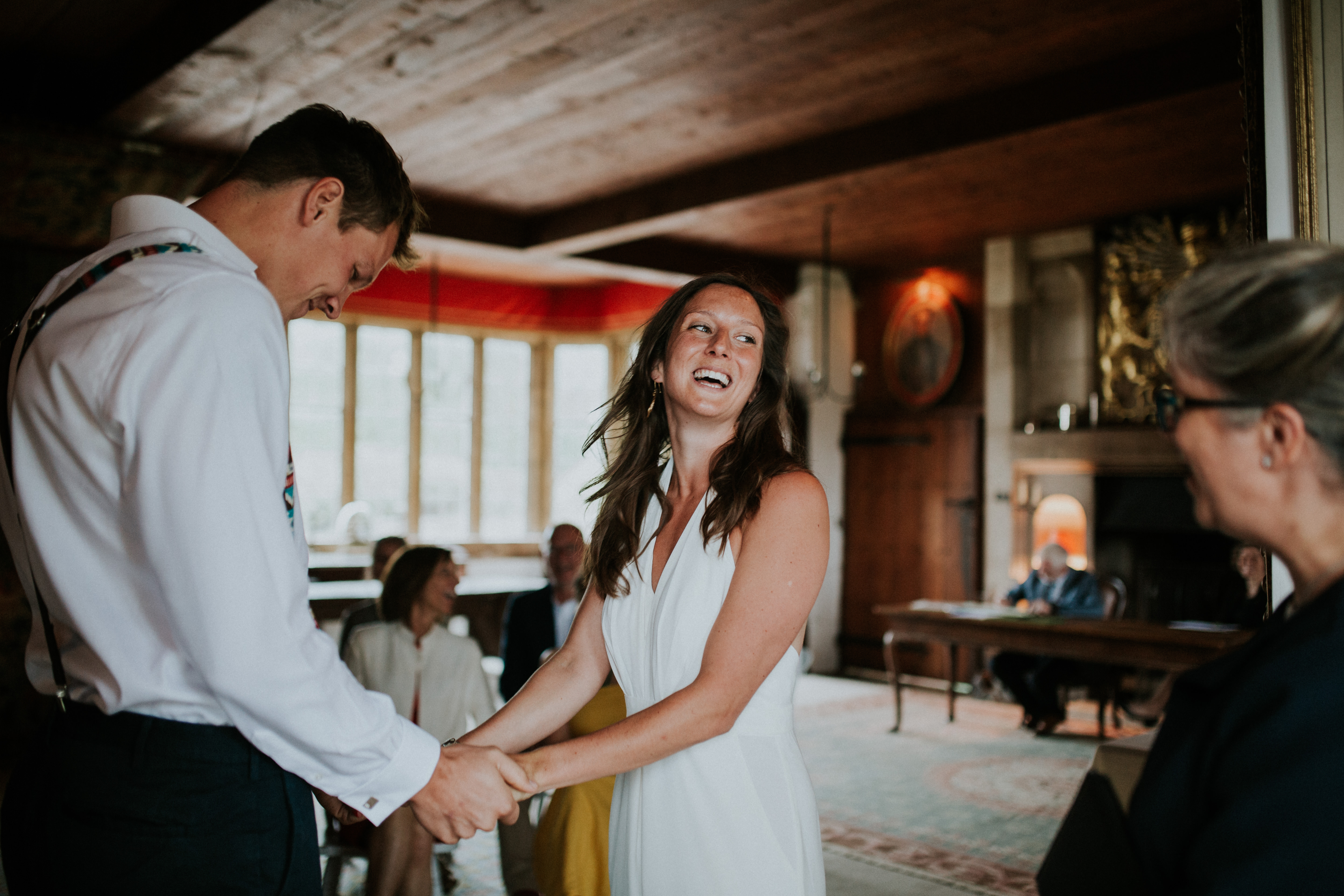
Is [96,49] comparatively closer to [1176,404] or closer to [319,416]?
[1176,404]

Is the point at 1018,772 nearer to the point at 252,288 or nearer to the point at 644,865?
the point at 644,865

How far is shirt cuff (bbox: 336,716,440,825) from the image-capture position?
1396 mm

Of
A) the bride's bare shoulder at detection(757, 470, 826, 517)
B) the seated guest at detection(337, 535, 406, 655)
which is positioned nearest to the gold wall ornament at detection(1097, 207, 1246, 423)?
the seated guest at detection(337, 535, 406, 655)

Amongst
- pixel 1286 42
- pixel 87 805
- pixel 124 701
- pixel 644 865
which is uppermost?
pixel 1286 42

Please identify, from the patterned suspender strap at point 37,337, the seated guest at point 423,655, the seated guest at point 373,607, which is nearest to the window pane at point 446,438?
the seated guest at point 373,607

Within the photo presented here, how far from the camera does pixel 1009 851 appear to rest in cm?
433

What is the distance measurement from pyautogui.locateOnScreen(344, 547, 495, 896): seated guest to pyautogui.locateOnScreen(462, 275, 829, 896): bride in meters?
2.01

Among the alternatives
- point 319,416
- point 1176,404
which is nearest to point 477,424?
point 319,416

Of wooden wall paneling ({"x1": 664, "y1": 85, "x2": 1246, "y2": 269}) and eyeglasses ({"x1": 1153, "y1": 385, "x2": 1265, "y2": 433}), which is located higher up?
wooden wall paneling ({"x1": 664, "y1": 85, "x2": 1246, "y2": 269})

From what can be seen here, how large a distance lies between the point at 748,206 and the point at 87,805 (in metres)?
5.66

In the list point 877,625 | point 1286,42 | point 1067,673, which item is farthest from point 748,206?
point 1286,42

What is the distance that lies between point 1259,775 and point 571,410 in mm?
11060

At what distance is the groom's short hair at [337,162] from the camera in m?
1.50

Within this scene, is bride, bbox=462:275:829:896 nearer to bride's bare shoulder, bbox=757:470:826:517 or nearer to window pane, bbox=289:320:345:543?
bride's bare shoulder, bbox=757:470:826:517
